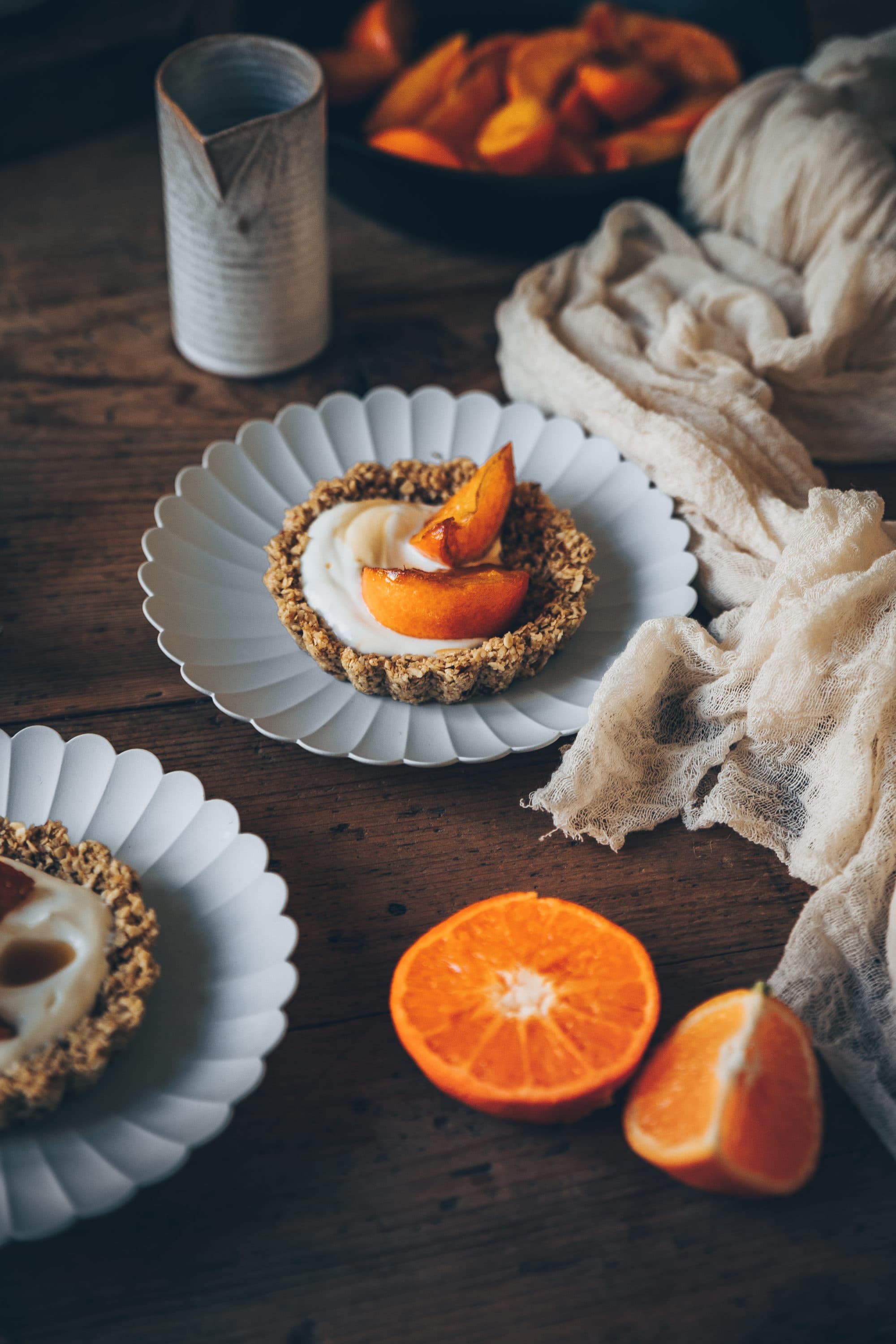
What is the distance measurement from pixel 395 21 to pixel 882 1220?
6.51ft

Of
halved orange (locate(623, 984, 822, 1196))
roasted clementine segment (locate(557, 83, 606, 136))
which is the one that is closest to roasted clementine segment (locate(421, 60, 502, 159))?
roasted clementine segment (locate(557, 83, 606, 136))

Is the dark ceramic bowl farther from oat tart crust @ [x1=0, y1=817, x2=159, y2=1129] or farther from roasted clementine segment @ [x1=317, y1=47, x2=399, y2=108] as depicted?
oat tart crust @ [x1=0, y1=817, x2=159, y2=1129]

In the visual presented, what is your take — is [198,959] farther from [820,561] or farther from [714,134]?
[714,134]

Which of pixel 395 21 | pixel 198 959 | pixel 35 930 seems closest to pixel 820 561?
pixel 198 959

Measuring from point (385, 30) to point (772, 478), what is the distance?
1.12 meters

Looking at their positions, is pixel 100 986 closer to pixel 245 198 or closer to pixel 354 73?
pixel 245 198

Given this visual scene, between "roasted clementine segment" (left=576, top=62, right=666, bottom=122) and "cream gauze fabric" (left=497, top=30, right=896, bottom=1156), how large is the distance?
207 millimetres

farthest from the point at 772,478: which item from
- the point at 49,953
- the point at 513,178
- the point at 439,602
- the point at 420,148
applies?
the point at 49,953

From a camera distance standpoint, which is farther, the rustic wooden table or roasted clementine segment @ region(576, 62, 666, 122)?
roasted clementine segment @ region(576, 62, 666, 122)

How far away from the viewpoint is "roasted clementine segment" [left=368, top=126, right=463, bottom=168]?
5.82ft

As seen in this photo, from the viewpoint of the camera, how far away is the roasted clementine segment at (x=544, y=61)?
190 centimetres

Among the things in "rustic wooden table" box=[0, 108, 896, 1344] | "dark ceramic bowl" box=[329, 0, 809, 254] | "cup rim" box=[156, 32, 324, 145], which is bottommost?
"rustic wooden table" box=[0, 108, 896, 1344]

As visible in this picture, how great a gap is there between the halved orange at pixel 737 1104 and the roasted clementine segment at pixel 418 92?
5.16ft

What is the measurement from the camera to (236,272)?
1.61 meters
